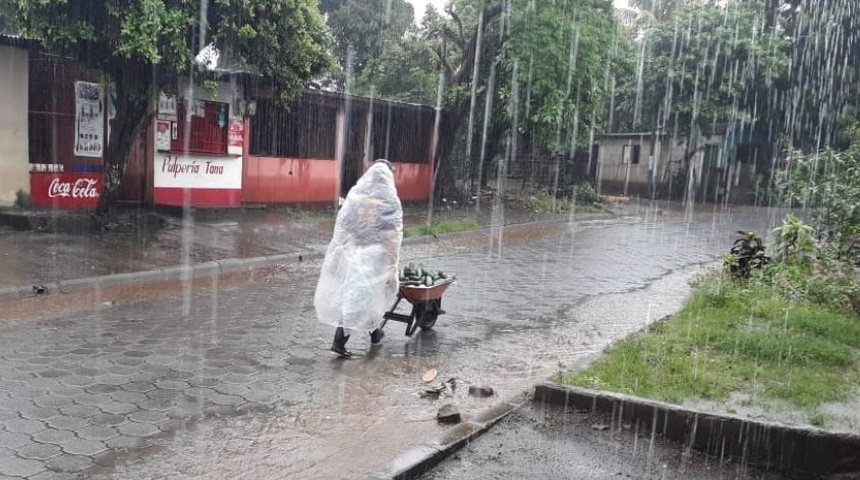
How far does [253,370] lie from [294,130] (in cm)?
1358

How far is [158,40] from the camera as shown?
1072 cm

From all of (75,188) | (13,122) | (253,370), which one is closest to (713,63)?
(75,188)

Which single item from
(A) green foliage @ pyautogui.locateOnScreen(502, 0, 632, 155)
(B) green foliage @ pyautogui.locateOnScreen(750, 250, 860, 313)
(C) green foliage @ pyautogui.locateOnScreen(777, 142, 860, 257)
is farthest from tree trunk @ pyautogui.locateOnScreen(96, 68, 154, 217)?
(A) green foliage @ pyautogui.locateOnScreen(502, 0, 632, 155)

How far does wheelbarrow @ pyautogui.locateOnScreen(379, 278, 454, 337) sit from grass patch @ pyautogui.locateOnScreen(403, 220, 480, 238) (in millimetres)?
7856

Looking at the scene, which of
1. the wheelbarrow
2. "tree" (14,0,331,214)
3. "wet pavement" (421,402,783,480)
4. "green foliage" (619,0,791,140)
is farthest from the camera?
"green foliage" (619,0,791,140)

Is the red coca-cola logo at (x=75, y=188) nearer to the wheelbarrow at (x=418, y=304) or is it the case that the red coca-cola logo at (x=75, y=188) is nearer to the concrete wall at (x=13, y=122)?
the concrete wall at (x=13, y=122)

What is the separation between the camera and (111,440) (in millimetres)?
4406

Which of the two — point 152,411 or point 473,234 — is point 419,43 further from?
point 152,411

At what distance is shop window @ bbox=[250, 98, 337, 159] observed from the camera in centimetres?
1786

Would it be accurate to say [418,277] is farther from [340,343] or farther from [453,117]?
[453,117]

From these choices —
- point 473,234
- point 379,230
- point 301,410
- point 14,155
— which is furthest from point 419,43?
point 301,410

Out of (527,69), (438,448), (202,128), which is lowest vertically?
(438,448)

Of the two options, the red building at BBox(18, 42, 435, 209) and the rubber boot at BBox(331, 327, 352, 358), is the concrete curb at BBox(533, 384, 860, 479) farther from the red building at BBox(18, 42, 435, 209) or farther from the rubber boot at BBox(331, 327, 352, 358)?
the red building at BBox(18, 42, 435, 209)

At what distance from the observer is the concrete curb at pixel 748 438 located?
440cm
